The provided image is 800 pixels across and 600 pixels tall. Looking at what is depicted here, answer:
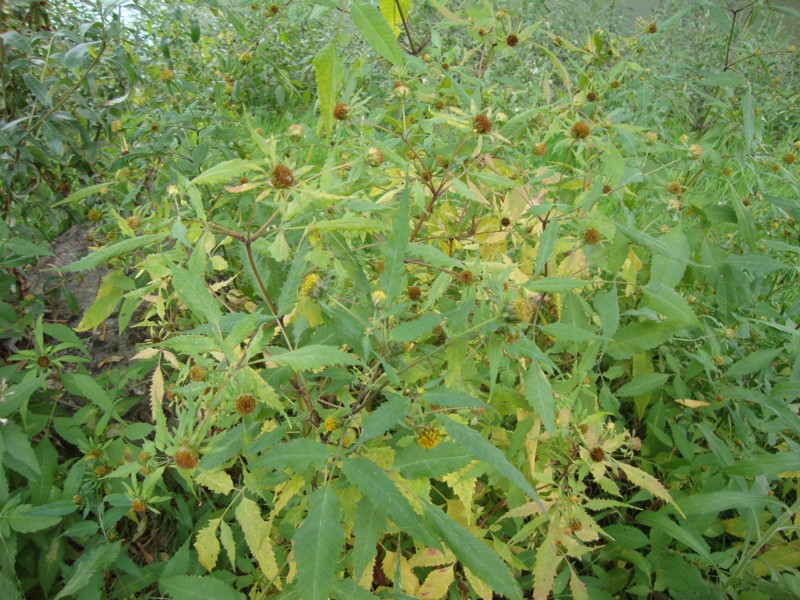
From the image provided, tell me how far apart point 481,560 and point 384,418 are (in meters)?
0.24

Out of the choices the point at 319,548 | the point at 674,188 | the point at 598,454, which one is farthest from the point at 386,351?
the point at 674,188

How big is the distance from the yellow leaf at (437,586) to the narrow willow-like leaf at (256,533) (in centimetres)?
31

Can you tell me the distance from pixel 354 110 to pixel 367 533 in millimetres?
898

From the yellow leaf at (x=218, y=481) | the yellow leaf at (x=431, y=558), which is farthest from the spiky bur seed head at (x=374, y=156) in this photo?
the yellow leaf at (x=431, y=558)

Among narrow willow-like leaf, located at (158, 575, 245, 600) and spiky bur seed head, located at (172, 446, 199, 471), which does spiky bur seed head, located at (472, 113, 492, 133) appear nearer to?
spiky bur seed head, located at (172, 446, 199, 471)

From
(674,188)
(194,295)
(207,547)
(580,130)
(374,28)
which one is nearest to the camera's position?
(374,28)

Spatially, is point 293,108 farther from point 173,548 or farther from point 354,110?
point 173,548

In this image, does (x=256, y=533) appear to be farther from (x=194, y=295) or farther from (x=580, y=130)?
(x=580, y=130)

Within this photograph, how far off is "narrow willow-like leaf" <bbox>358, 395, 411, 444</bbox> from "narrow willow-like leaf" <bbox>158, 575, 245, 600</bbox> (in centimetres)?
50

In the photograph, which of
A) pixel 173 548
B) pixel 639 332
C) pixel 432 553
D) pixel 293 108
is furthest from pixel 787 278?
pixel 293 108

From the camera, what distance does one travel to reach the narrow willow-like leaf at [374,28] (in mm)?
696

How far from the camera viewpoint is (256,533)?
998mm

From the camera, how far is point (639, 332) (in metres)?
1.25

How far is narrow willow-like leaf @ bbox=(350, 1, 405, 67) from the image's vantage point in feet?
2.28
